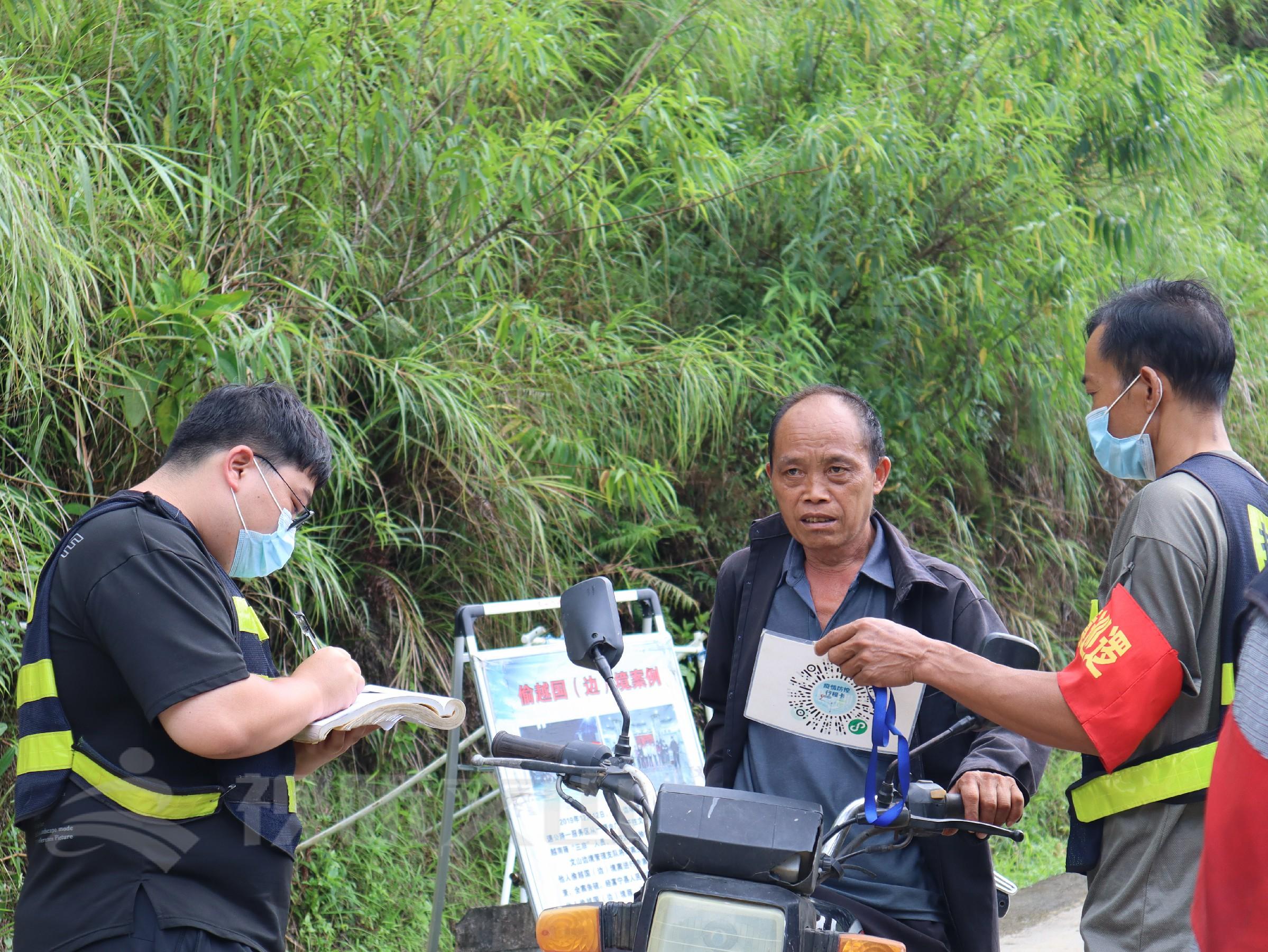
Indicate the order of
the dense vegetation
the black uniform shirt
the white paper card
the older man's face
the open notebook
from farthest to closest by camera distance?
the dense vegetation < the older man's face < the white paper card < the open notebook < the black uniform shirt

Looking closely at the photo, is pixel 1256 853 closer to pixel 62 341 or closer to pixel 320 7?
pixel 62 341

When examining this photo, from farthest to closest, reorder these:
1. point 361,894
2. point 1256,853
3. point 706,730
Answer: point 361,894, point 706,730, point 1256,853

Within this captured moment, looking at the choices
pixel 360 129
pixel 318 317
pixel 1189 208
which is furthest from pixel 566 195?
pixel 1189 208

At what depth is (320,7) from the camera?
4086 mm

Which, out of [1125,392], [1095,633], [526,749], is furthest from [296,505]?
[1125,392]

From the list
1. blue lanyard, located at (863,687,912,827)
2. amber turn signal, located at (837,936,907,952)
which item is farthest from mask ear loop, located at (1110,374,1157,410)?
amber turn signal, located at (837,936,907,952)

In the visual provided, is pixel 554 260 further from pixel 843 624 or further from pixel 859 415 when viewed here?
pixel 843 624

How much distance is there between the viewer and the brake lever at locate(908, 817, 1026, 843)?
6.13 ft

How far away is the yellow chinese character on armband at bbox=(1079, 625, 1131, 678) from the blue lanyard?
33cm

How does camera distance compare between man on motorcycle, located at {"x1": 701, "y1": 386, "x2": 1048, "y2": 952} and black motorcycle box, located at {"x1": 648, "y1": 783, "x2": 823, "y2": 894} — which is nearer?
black motorcycle box, located at {"x1": 648, "y1": 783, "x2": 823, "y2": 894}

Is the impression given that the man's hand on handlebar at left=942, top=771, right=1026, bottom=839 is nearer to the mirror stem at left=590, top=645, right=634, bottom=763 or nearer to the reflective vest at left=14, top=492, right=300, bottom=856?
the mirror stem at left=590, top=645, right=634, bottom=763

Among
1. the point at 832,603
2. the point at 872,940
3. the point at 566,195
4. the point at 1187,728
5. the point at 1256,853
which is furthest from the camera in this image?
the point at 566,195

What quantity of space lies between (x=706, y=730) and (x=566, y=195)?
2.40 meters

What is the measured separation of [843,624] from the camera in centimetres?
244
